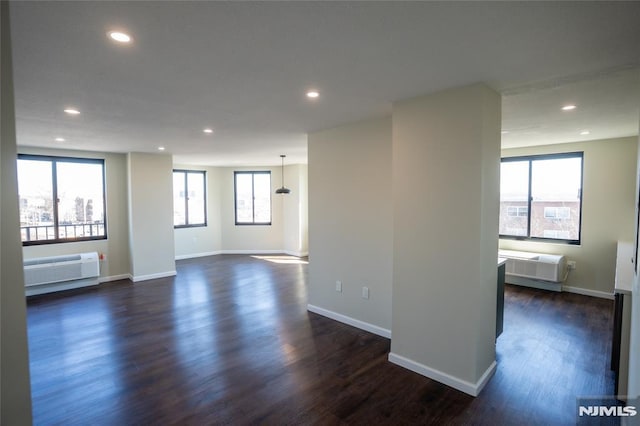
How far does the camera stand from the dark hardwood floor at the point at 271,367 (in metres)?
2.38

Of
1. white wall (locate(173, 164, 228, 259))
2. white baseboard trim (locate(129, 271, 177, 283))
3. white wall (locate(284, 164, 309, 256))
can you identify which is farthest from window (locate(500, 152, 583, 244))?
white wall (locate(173, 164, 228, 259))

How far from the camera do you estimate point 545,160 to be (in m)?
5.61

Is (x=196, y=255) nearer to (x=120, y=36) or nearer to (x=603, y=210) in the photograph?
(x=120, y=36)

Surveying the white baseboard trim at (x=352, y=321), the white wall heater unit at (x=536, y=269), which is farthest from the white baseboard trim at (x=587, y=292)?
the white baseboard trim at (x=352, y=321)

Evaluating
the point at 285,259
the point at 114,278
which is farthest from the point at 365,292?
the point at 114,278

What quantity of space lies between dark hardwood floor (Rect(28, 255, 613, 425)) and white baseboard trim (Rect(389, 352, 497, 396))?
7 centimetres

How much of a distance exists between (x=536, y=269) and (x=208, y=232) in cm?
804

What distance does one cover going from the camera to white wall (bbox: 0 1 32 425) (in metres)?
1.18

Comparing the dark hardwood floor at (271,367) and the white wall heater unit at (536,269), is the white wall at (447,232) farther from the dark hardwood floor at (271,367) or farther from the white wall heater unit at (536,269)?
the white wall heater unit at (536,269)

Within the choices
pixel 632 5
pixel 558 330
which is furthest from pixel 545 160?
pixel 632 5

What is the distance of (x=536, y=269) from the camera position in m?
5.25

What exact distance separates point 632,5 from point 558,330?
3703mm

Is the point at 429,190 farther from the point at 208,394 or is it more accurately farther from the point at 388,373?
the point at 208,394

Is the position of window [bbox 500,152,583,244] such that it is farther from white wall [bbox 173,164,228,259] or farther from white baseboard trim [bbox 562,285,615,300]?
white wall [bbox 173,164,228,259]
